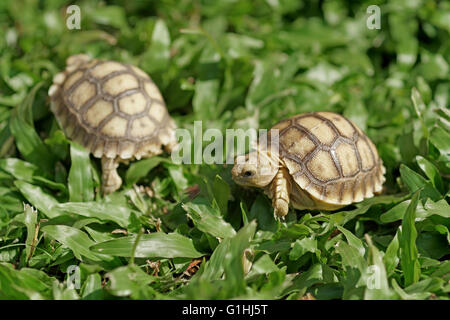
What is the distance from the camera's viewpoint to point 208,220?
3.17 meters

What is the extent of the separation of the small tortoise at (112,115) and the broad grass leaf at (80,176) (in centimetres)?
9

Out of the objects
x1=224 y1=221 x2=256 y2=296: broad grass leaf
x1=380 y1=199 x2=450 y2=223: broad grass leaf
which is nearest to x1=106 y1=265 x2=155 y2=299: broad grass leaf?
x1=224 y1=221 x2=256 y2=296: broad grass leaf

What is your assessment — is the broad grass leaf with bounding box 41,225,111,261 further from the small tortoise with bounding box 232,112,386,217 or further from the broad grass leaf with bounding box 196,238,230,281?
the small tortoise with bounding box 232,112,386,217

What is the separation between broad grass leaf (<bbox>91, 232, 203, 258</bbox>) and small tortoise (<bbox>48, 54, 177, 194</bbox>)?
0.75m

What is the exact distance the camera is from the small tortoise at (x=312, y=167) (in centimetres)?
317

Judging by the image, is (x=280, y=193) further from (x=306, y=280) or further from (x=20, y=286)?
(x=20, y=286)

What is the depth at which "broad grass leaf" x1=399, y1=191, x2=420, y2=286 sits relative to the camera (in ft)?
9.34

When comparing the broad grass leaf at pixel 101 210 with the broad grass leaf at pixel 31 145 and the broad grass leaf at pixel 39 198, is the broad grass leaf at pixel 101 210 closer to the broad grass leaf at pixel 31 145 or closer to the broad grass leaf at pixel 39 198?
the broad grass leaf at pixel 39 198

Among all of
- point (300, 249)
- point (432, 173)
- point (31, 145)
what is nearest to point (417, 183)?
point (432, 173)

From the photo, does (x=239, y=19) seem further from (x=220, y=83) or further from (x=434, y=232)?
(x=434, y=232)

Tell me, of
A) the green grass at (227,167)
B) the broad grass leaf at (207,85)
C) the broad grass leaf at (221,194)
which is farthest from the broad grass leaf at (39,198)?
the broad grass leaf at (207,85)

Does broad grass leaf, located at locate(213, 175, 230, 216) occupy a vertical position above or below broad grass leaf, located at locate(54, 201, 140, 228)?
above
